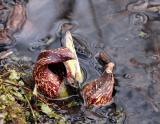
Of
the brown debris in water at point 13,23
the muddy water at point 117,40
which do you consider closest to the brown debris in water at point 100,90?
the muddy water at point 117,40

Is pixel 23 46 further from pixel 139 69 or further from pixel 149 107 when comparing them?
pixel 149 107

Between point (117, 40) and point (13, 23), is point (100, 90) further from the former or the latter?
point (13, 23)

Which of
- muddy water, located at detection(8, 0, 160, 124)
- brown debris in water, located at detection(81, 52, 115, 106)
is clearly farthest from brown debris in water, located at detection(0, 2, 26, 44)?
brown debris in water, located at detection(81, 52, 115, 106)

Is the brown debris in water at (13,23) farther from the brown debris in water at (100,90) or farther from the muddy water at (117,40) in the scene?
the brown debris in water at (100,90)

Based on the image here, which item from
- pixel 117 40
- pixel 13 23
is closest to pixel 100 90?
pixel 117 40

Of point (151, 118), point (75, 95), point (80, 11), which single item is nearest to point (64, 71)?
point (75, 95)

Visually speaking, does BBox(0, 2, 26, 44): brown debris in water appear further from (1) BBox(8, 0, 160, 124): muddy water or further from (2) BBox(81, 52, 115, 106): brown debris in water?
(2) BBox(81, 52, 115, 106): brown debris in water

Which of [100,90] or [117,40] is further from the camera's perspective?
[117,40]

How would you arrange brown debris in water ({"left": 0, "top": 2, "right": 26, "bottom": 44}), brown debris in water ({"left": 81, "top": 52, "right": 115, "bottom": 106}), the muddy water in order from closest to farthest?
brown debris in water ({"left": 81, "top": 52, "right": 115, "bottom": 106}) → the muddy water → brown debris in water ({"left": 0, "top": 2, "right": 26, "bottom": 44})

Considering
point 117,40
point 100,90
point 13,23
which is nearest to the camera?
point 100,90
